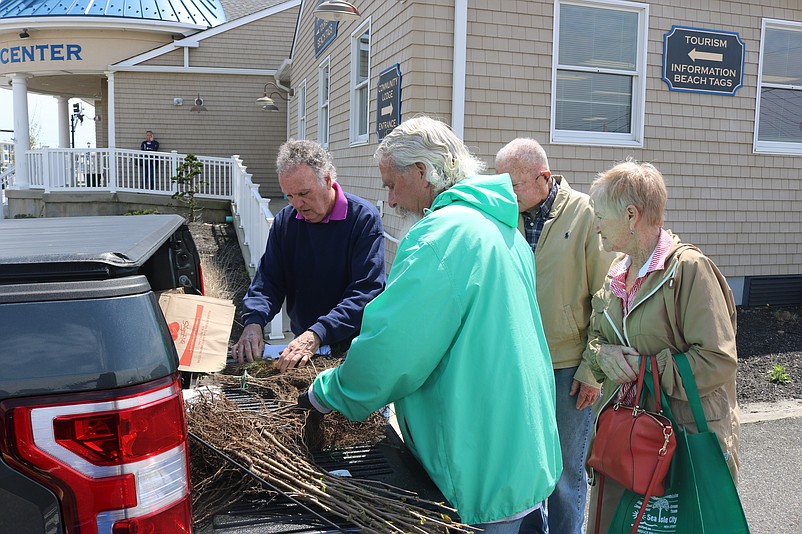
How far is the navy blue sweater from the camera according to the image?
3273 mm

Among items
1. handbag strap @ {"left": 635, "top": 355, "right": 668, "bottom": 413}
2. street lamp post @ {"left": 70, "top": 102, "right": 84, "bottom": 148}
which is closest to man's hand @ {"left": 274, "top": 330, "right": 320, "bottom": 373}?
handbag strap @ {"left": 635, "top": 355, "right": 668, "bottom": 413}

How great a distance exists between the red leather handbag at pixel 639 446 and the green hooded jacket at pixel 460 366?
76 cm

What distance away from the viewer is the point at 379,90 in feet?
27.0

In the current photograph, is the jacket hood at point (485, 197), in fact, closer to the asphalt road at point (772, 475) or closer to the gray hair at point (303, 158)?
the gray hair at point (303, 158)

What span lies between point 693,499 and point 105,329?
6.91 feet

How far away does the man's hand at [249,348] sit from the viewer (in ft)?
9.04

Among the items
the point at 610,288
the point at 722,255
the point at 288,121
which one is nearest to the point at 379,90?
the point at 722,255

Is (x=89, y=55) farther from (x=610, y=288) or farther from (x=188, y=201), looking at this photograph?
(x=610, y=288)

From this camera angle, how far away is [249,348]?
2781 mm

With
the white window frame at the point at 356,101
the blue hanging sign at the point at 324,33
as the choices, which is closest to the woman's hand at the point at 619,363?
the white window frame at the point at 356,101

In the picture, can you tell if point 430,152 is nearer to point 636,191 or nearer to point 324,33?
point 636,191

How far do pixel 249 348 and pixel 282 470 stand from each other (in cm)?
96

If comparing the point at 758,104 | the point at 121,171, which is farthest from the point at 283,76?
the point at 758,104

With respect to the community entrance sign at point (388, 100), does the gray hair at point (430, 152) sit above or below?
below
